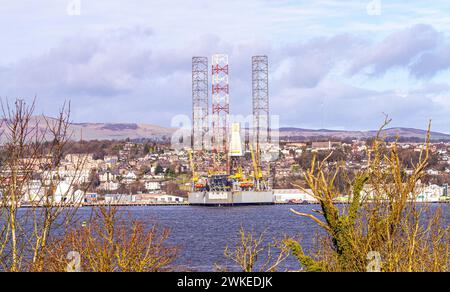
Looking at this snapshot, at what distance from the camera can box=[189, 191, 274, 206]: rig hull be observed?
82562mm

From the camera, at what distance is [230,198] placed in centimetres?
8269

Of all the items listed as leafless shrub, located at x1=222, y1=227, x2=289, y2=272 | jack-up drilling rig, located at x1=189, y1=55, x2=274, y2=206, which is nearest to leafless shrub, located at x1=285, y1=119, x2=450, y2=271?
leafless shrub, located at x1=222, y1=227, x2=289, y2=272

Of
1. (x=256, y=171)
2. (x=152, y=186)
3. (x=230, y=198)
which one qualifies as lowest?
(x=230, y=198)

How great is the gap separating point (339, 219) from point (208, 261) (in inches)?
600

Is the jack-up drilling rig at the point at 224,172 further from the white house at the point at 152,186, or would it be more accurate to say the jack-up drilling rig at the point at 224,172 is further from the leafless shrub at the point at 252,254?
the leafless shrub at the point at 252,254

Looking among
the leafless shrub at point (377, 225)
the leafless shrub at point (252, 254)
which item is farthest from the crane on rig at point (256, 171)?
the leafless shrub at point (377, 225)

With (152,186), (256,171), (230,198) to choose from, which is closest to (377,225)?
(230,198)

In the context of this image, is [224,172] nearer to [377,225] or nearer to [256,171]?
[256,171]

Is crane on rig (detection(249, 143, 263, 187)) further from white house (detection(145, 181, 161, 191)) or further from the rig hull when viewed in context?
white house (detection(145, 181, 161, 191))

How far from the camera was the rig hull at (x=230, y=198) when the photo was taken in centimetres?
8256

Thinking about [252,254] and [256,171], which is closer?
[252,254]

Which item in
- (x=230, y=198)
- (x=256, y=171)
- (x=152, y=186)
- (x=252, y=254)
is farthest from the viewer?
(x=152, y=186)
